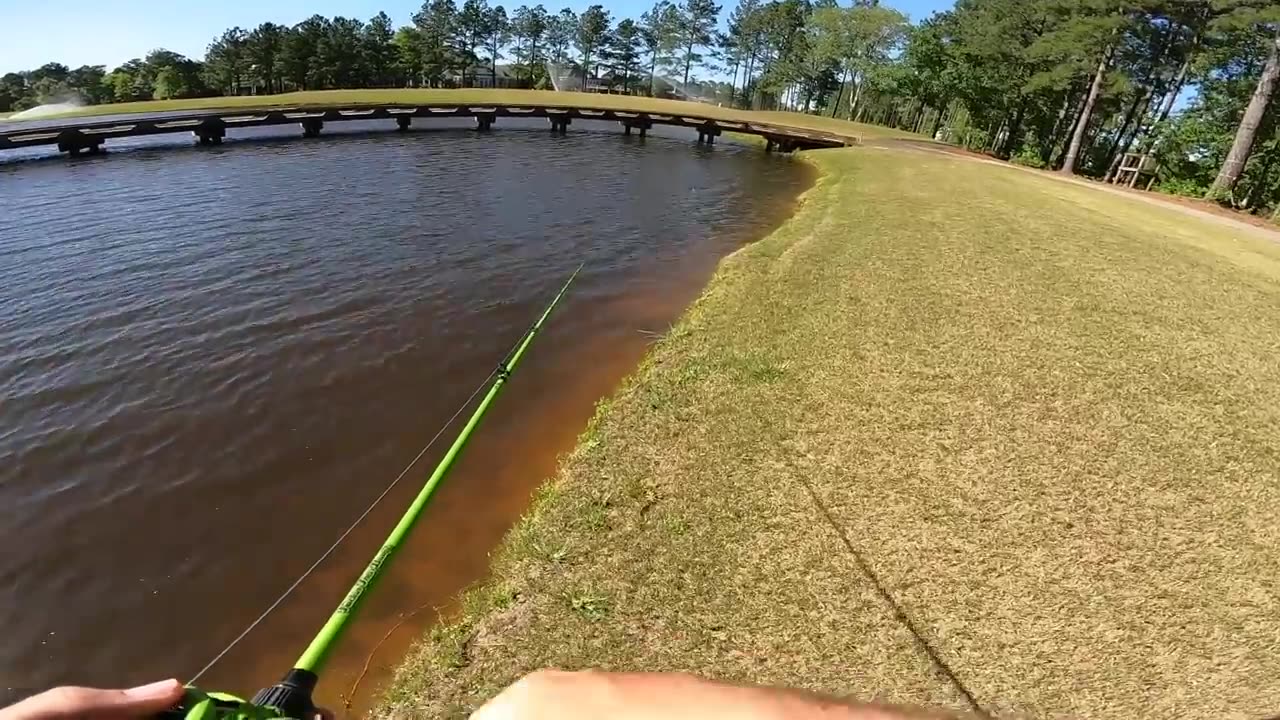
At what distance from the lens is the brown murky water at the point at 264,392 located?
524 cm

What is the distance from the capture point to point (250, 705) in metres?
1.94

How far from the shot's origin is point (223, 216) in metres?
16.7

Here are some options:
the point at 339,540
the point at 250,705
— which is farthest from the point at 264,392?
the point at 250,705

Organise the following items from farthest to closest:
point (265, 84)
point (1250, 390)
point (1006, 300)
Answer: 1. point (265, 84)
2. point (1006, 300)
3. point (1250, 390)

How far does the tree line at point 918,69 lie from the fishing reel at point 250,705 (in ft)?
102

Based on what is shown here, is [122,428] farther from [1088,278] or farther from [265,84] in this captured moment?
[265,84]

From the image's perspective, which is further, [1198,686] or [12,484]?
[12,484]

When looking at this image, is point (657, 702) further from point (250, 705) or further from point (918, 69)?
point (918, 69)

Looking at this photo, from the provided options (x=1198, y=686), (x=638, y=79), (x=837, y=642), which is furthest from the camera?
(x=638, y=79)

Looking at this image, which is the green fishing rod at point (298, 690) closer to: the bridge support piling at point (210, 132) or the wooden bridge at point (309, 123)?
the wooden bridge at point (309, 123)

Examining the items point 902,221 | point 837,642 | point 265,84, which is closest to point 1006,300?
point 902,221

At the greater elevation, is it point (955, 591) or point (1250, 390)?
point (1250, 390)

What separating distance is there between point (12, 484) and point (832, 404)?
903 cm

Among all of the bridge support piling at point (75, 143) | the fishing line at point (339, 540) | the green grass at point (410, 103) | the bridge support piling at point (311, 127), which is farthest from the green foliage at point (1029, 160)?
the bridge support piling at point (75, 143)
